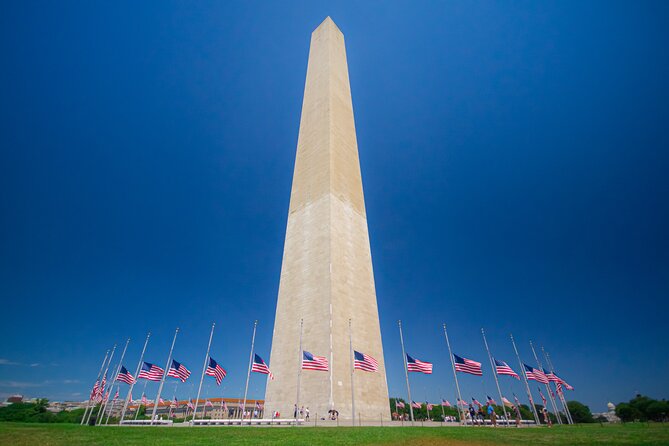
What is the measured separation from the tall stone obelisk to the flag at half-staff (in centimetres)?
636

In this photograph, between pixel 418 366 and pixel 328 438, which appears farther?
pixel 418 366

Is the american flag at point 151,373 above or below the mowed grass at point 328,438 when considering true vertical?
above

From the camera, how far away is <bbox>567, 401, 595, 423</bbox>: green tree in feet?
138

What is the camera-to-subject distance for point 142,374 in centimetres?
2209

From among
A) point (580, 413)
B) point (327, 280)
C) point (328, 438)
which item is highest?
point (327, 280)

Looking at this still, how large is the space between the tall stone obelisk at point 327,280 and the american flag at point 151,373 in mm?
7574

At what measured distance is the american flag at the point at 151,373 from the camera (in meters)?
22.0

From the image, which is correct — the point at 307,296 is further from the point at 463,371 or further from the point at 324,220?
the point at 463,371

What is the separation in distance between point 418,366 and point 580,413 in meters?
37.3

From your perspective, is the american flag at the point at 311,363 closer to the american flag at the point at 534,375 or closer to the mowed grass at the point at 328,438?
the mowed grass at the point at 328,438

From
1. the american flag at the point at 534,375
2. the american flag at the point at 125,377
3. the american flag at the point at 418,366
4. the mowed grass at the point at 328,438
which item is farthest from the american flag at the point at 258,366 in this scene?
the american flag at the point at 534,375

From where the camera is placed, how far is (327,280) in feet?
85.7

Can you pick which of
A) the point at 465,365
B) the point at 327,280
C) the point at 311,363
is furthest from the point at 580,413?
the point at 311,363

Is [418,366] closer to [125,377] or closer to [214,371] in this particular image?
[214,371]
